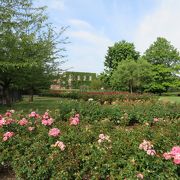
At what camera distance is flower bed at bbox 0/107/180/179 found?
9.61ft

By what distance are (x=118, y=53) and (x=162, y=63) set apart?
9765 millimetres

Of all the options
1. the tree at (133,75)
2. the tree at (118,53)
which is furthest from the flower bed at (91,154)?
the tree at (118,53)

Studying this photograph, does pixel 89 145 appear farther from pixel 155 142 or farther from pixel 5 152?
pixel 5 152

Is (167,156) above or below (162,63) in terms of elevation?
below

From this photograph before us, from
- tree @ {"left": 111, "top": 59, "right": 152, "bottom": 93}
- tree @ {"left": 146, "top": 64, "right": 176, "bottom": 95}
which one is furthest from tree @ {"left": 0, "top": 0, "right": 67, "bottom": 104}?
tree @ {"left": 146, "top": 64, "right": 176, "bottom": 95}

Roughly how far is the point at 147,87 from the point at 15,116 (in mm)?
41784

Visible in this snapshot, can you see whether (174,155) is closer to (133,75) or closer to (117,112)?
(117,112)

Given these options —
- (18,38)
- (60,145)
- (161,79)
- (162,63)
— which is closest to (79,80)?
(162,63)

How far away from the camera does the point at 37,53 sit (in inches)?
427

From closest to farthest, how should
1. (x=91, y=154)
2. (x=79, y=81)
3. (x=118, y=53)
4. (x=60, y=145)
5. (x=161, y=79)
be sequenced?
(x=91, y=154) → (x=60, y=145) → (x=161, y=79) → (x=118, y=53) → (x=79, y=81)

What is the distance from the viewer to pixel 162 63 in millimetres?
47594

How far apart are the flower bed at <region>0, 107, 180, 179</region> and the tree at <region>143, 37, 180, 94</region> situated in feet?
140

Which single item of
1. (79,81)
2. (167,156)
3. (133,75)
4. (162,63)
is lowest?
(79,81)

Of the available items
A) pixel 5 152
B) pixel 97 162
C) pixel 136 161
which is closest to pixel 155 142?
pixel 136 161
